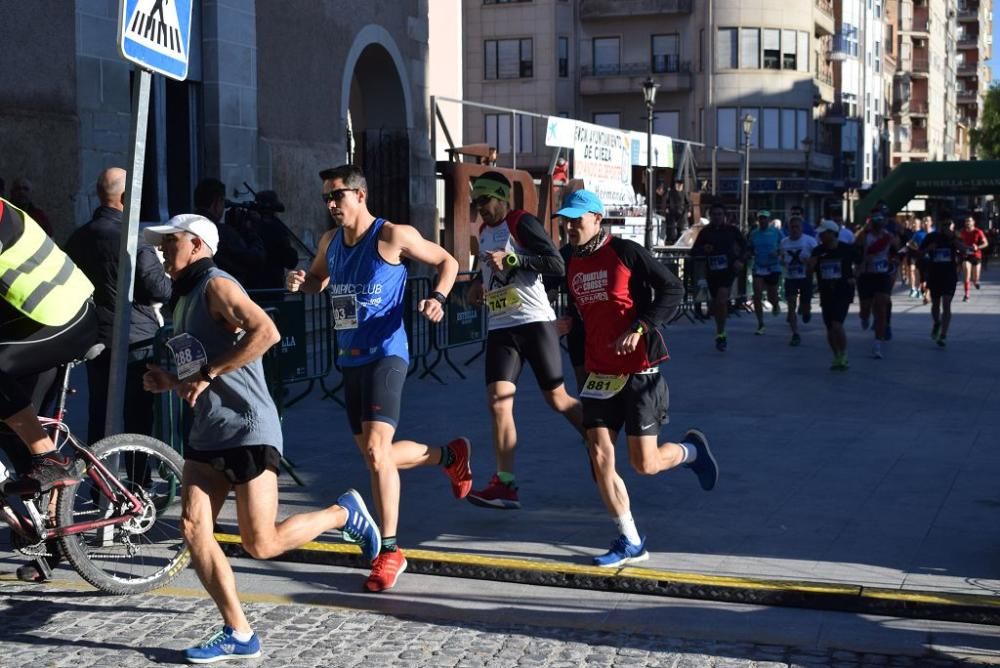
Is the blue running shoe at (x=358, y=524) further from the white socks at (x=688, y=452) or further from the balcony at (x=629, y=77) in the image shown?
the balcony at (x=629, y=77)

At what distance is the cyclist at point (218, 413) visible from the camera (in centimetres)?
538

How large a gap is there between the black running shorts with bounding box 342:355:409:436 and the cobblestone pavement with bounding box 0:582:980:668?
940 millimetres

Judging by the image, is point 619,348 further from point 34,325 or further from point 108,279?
point 108,279

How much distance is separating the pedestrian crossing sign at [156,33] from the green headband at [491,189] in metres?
1.98

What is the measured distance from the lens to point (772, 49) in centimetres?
6397

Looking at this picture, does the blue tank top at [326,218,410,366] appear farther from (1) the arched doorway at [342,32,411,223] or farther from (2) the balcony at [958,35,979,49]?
(2) the balcony at [958,35,979,49]

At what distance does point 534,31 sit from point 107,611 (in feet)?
191

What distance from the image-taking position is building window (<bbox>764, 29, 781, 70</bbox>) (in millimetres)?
63625

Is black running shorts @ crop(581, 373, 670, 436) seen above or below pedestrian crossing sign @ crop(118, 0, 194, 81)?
below

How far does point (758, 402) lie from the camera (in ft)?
41.9

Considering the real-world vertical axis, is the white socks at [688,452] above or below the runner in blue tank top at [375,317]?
below

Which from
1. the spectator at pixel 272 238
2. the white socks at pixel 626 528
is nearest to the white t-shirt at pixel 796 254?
the spectator at pixel 272 238

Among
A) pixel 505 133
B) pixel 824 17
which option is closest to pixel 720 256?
pixel 505 133

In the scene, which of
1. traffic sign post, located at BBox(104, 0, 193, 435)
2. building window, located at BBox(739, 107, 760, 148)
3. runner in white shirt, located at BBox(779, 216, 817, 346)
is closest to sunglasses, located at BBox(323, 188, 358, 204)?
traffic sign post, located at BBox(104, 0, 193, 435)
